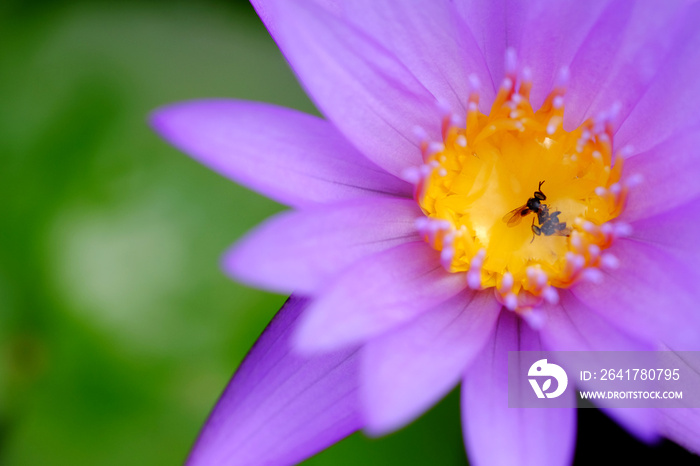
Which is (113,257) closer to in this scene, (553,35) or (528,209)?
(528,209)

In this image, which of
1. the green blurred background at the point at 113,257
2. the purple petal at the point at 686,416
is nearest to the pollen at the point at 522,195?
the purple petal at the point at 686,416

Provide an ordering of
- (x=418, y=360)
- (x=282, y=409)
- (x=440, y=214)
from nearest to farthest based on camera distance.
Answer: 1. (x=418, y=360)
2. (x=282, y=409)
3. (x=440, y=214)

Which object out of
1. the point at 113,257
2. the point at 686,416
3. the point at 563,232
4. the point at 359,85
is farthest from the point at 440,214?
the point at 113,257

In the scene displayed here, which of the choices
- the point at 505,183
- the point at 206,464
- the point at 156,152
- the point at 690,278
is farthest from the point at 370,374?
the point at 156,152

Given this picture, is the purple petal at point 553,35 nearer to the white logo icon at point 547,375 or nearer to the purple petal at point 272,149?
the purple petal at point 272,149

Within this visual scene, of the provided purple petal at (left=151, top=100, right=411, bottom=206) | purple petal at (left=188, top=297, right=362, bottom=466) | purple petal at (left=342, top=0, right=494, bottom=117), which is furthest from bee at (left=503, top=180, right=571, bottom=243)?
purple petal at (left=188, top=297, right=362, bottom=466)

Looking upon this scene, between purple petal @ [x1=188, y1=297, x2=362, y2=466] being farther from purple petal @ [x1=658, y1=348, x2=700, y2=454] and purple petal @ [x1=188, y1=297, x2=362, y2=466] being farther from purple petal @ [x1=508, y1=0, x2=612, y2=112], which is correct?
purple petal @ [x1=508, y1=0, x2=612, y2=112]
